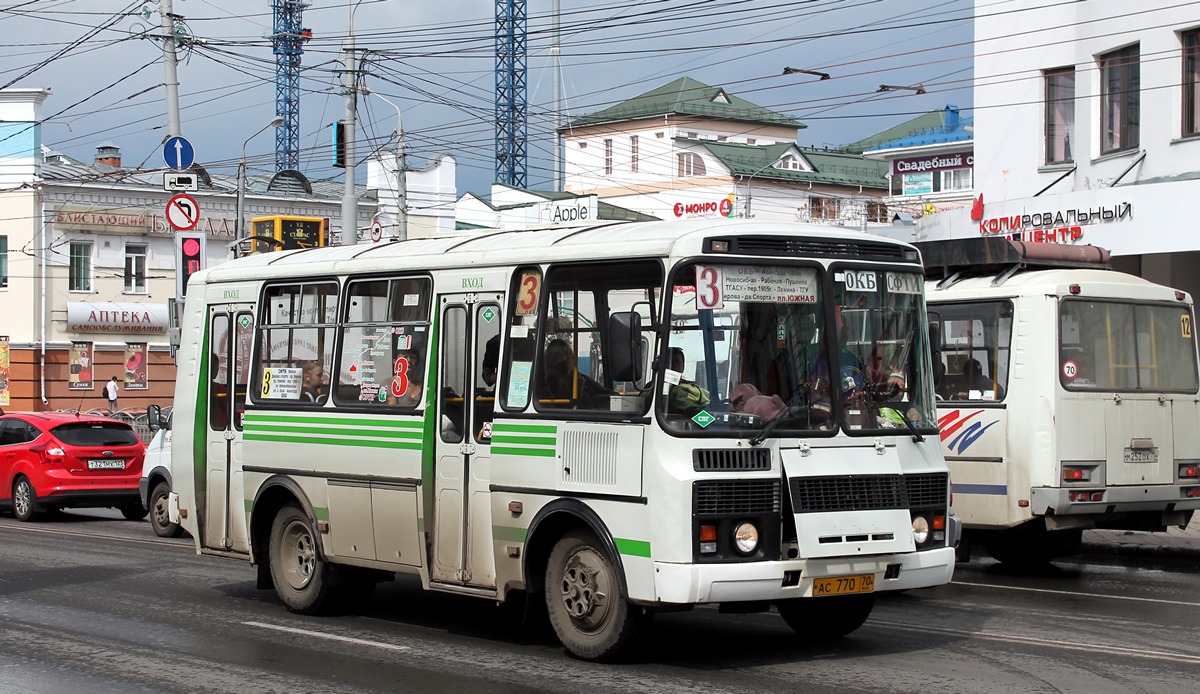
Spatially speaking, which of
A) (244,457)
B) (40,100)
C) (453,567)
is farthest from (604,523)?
(40,100)

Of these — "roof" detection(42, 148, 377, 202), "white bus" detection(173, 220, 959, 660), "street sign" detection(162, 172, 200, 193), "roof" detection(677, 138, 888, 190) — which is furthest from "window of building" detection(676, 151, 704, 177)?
"white bus" detection(173, 220, 959, 660)

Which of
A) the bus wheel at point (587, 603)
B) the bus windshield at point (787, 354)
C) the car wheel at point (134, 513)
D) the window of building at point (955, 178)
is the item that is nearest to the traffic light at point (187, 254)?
the car wheel at point (134, 513)

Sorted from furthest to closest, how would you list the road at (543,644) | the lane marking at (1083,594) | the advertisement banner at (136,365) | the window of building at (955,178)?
the window of building at (955,178)
the advertisement banner at (136,365)
the lane marking at (1083,594)
the road at (543,644)

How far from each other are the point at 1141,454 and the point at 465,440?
7.31 m

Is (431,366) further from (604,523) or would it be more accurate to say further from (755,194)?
(755,194)

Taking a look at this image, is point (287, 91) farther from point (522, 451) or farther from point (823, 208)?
point (522, 451)

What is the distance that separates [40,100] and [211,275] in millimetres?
41036

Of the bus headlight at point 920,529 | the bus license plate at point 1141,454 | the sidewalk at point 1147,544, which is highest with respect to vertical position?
the bus license plate at point 1141,454

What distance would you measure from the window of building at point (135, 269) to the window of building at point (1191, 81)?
3889 cm

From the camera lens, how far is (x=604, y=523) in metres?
9.32

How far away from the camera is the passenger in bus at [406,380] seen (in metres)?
11.0

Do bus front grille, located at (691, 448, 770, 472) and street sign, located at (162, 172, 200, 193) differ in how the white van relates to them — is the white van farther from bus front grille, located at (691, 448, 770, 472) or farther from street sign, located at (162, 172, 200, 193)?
bus front grille, located at (691, 448, 770, 472)

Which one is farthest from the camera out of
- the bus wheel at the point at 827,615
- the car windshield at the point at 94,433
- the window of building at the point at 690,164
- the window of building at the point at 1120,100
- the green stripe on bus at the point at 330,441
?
the window of building at the point at 690,164

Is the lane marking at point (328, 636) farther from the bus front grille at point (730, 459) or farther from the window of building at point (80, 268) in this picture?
the window of building at point (80, 268)
